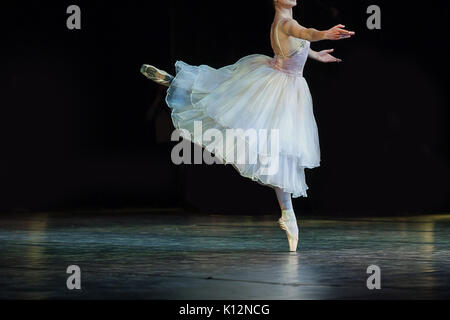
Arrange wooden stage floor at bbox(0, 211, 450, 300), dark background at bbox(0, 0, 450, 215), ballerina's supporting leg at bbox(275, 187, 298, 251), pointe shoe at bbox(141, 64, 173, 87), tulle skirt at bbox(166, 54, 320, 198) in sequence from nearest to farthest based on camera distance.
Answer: wooden stage floor at bbox(0, 211, 450, 300)
tulle skirt at bbox(166, 54, 320, 198)
ballerina's supporting leg at bbox(275, 187, 298, 251)
pointe shoe at bbox(141, 64, 173, 87)
dark background at bbox(0, 0, 450, 215)

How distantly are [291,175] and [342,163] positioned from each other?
3.73 metres

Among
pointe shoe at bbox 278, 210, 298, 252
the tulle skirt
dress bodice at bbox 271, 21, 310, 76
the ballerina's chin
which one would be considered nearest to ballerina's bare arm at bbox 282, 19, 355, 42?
the ballerina's chin

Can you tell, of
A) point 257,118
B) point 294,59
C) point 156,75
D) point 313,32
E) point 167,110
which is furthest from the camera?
point 167,110

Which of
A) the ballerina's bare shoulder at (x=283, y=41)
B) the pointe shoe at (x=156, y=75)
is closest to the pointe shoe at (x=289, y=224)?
the ballerina's bare shoulder at (x=283, y=41)

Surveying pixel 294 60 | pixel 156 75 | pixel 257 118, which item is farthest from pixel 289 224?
pixel 156 75

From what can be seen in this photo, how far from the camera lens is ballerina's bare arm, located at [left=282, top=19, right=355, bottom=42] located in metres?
4.96

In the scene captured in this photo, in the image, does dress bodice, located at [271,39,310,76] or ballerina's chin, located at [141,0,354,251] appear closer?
ballerina's chin, located at [141,0,354,251]

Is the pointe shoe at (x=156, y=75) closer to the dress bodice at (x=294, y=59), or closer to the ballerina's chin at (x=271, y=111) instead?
the ballerina's chin at (x=271, y=111)

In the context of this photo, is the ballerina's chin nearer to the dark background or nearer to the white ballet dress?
the white ballet dress

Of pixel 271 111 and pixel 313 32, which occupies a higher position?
pixel 313 32

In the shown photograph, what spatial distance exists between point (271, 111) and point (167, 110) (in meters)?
4.82

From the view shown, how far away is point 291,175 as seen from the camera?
17.5ft

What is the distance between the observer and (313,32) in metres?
5.06

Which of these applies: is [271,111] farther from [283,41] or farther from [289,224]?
[289,224]
